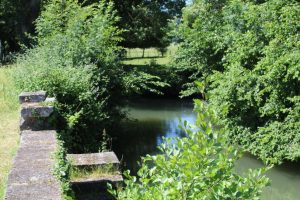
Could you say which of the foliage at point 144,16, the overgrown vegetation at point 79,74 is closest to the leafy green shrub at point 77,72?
the overgrown vegetation at point 79,74

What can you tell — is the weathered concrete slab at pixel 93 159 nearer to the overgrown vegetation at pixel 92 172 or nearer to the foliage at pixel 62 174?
the overgrown vegetation at pixel 92 172

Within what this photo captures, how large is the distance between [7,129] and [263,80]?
20.7 ft

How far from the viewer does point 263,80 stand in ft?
36.0

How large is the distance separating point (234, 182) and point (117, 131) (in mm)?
10560

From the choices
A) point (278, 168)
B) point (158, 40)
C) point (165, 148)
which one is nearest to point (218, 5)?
point (278, 168)

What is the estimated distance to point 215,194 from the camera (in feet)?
10.3

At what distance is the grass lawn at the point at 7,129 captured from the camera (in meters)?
6.00

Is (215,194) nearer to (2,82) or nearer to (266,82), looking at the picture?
(266,82)

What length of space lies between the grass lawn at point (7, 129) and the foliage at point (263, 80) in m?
4.04

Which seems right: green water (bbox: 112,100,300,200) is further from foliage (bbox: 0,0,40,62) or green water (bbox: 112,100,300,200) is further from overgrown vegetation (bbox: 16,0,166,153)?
foliage (bbox: 0,0,40,62)

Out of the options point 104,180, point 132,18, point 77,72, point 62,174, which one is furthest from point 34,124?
point 132,18

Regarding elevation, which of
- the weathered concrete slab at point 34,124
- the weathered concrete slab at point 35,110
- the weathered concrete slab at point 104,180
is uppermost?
the weathered concrete slab at point 35,110

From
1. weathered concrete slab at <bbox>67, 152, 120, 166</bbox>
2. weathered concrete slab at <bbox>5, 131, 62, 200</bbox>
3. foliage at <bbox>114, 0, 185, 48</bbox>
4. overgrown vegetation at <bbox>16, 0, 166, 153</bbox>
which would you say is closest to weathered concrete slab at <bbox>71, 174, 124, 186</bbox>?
weathered concrete slab at <bbox>67, 152, 120, 166</bbox>

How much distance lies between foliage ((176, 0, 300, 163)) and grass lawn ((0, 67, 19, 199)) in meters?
4.04
